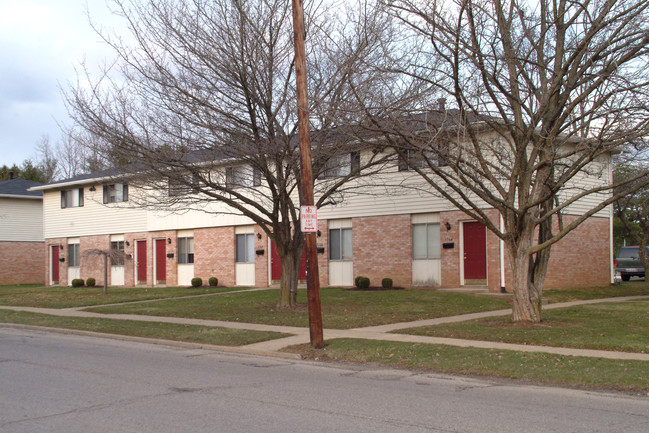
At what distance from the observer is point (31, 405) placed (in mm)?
7852

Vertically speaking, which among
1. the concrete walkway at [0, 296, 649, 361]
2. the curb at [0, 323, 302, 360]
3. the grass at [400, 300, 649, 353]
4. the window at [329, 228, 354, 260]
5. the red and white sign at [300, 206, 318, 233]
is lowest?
the curb at [0, 323, 302, 360]

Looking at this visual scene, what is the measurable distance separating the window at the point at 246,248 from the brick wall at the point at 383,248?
615 centimetres

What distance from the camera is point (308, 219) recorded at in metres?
12.1

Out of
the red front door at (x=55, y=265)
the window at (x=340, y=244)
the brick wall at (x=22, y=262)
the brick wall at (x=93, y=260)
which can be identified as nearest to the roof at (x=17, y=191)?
the brick wall at (x=22, y=262)

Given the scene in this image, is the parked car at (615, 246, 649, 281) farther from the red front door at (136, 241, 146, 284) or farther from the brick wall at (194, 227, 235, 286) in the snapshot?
the red front door at (136, 241, 146, 284)

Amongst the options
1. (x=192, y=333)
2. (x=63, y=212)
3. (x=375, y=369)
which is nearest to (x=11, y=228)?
(x=63, y=212)

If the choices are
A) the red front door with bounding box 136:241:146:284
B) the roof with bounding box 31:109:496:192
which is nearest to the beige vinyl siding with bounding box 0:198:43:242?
the red front door with bounding box 136:241:146:284

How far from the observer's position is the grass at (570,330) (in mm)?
12062

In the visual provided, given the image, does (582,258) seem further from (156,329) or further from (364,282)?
(156,329)

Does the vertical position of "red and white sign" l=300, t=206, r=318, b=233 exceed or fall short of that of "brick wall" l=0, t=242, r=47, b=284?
it exceeds it

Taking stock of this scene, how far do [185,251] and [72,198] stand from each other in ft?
33.4

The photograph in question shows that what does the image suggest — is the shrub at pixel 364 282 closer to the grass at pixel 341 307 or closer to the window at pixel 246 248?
the grass at pixel 341 307

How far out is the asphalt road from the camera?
269 inches

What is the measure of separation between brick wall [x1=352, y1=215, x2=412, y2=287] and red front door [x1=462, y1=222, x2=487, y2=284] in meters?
2.42
